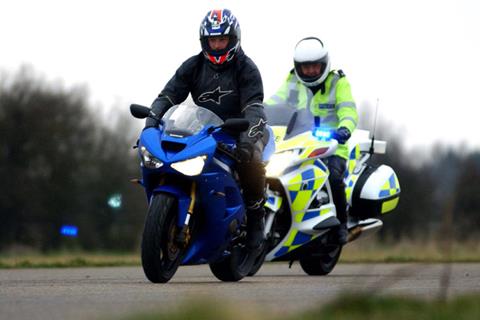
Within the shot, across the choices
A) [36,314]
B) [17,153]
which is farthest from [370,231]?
[17,153]

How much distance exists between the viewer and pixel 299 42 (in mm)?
12555

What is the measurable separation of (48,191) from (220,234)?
40.5 metres

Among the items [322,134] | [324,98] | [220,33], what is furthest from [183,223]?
[324,98]

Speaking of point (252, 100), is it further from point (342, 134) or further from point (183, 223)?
point (342, 134)

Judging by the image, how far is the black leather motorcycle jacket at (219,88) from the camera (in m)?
9.70

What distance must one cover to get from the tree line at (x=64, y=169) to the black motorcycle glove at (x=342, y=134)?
110 ft

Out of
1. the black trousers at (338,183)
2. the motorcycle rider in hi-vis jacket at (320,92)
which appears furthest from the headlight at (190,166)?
the motorcycle rider in hi-vis jacket at (320,92)

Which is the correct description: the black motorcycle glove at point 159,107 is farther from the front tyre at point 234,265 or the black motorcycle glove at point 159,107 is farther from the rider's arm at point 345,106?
the rider's arm at point 345,106

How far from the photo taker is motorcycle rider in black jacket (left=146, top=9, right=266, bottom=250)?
962 cm

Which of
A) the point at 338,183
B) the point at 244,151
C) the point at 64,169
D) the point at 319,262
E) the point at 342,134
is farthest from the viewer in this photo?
the point at 64,169

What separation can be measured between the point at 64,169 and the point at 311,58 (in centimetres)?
3926

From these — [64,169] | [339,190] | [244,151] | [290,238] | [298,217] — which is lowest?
[64,169]

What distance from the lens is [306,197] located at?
450 inches

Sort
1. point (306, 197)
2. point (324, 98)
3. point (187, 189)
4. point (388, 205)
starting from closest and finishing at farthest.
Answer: point (187, 189), point (306, 197), point (324, 98), point (388, 205)
